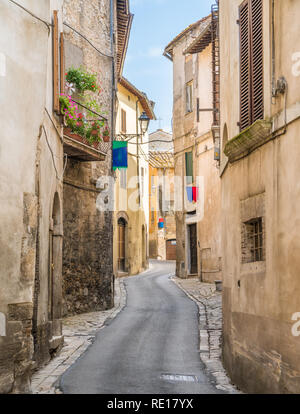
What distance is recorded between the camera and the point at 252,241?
9617 millimetres

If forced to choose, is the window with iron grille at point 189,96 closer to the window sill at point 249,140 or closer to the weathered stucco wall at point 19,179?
the window sill at point 249,140

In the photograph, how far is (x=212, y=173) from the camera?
27.1 metres

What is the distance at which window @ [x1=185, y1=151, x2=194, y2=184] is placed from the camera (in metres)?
30.3

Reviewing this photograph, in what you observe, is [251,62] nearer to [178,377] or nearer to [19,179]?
[19,179]

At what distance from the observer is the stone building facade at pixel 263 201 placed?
24.6 feet

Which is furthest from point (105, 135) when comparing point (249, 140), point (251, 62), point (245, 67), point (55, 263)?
point (249, 140)

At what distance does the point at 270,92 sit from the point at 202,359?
5.87m

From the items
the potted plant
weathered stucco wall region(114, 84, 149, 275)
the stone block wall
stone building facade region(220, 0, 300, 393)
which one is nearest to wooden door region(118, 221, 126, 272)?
weathered stucco wall region(114, 84, 149, 275)

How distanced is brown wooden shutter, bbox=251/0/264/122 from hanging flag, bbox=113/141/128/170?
12.3m

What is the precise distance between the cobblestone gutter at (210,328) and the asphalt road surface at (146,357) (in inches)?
7.2

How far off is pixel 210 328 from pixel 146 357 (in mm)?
3620

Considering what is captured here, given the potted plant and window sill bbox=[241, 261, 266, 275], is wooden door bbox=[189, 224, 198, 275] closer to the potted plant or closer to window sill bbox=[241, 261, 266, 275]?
the potted plant
